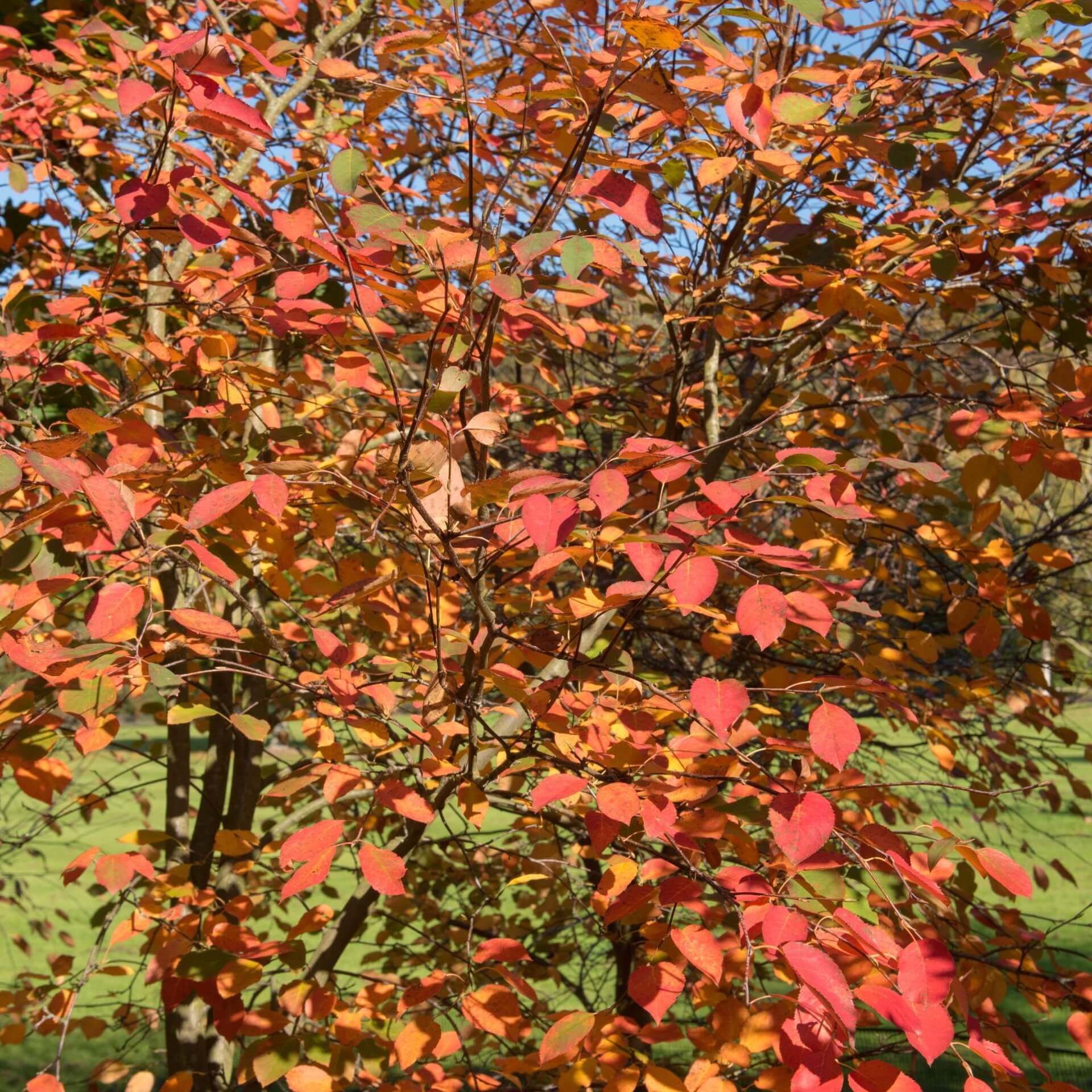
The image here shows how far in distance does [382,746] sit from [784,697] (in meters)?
1.89

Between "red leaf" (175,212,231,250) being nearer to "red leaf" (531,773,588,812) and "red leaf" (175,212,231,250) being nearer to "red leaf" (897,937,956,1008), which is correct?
"red leaf" (531,773,588,812)

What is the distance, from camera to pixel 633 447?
3.99ft

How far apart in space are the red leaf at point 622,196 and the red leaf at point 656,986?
1016mm

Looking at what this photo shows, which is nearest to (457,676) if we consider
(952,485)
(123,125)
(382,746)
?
(382,746)

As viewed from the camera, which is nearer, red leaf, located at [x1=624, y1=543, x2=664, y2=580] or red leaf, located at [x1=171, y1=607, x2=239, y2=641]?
red leaf, located at [x1=624, y1=543, x2=664, y2=580]

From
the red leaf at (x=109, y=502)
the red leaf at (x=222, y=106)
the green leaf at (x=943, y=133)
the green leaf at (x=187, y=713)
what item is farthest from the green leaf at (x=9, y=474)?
the green leaf at (x=943, y=133)

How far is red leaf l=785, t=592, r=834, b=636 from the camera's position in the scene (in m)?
1.22

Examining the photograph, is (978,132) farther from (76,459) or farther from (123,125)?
(123,125)

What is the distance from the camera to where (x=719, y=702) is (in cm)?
112

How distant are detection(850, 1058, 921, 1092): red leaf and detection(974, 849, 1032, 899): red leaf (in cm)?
24

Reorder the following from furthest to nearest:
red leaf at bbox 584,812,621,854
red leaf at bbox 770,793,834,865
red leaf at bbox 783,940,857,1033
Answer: red leaf at bbox 584,812,621,854 → red leaf at bbox 770,793,834,865 → red leaf at bbox 783,940,857,1033

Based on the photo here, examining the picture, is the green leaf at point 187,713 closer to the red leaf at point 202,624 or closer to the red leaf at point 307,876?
the red leaf at point 202,624

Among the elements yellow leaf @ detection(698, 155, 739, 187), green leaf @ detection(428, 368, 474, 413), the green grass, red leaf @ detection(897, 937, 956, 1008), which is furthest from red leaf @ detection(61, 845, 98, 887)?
yellow leaf @ detection(698, 155, 739, 187)

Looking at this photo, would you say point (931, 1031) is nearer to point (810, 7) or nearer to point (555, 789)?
point (555, 789)
